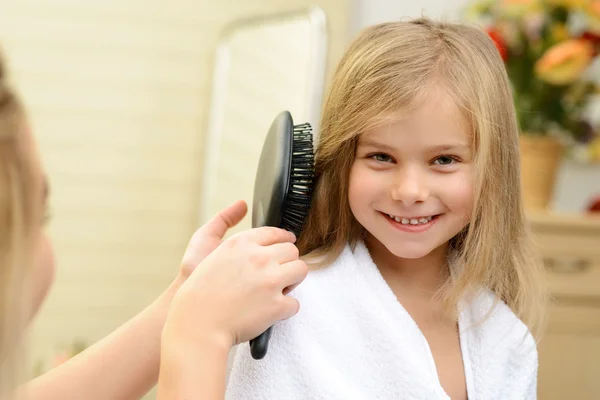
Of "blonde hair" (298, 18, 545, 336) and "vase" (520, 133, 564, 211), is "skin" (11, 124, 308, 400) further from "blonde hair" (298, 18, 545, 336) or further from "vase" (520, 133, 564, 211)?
"vase" (520, 133, 564, 211)

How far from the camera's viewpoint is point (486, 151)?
2.51 ft

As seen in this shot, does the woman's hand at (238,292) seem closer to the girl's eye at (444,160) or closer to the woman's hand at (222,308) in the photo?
the woman's hand at (222,308)

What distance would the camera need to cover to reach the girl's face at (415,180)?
741 mm

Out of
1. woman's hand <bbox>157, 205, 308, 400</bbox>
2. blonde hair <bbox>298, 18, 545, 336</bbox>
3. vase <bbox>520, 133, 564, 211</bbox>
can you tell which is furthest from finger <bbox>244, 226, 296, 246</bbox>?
vase <bbox>520, 133, 564, 211</bbox>

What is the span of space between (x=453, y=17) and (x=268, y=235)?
1.54 m

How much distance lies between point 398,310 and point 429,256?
8 centimetres

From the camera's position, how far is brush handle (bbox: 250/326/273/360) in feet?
2.21

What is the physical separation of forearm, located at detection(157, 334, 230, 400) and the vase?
1.34 m

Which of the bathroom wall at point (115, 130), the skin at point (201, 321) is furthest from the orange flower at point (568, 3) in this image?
the skin at point (201, 321)

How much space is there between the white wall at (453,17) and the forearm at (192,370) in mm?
1513

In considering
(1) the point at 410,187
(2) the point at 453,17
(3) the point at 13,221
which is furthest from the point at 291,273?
(2) the point at 453,17

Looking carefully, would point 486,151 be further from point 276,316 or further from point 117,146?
point 117,146

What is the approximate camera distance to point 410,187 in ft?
2.40

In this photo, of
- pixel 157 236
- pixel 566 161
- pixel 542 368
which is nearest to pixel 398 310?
pixel 542 368
